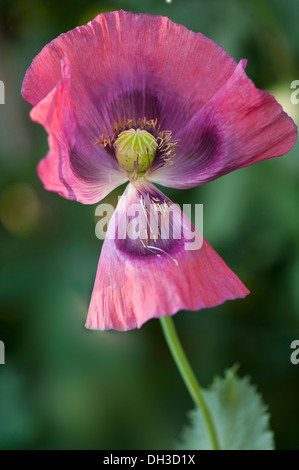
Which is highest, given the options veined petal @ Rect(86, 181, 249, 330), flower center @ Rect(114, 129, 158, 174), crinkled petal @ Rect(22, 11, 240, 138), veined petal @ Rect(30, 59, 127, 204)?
crinkled petal @ Rect(22, 11, 240, 138)

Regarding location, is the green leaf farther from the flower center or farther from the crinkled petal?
the crinkled petal

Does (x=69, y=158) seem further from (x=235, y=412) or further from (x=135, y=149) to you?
(x=235, y=412)

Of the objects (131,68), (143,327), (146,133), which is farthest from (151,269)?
(143,327)

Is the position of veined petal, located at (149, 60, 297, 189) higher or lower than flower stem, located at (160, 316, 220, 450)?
higher

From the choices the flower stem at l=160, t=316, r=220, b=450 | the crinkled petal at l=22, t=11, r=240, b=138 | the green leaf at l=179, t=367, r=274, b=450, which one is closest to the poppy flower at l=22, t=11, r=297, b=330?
the crinkled petal at l=22, t=11, r=240, b=138

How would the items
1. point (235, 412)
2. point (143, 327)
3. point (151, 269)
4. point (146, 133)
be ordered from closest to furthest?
point (151, 269) → point (146, 133) → point (235, 412) → point (143, 327)

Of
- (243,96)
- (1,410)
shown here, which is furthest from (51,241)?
(243,96)

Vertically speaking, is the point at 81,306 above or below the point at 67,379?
above
